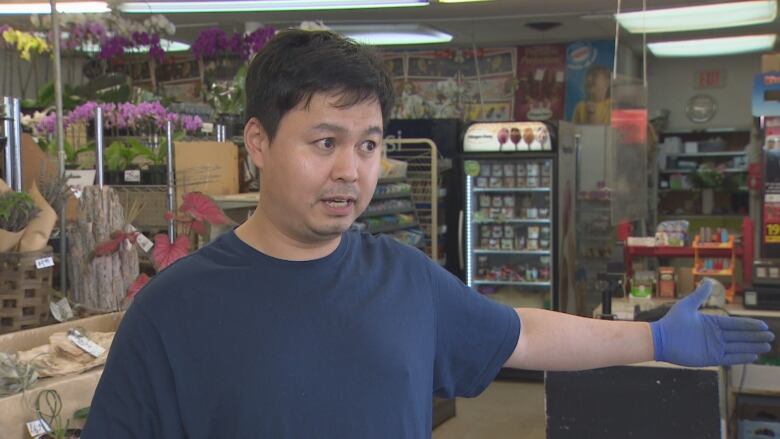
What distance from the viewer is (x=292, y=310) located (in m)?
1.46

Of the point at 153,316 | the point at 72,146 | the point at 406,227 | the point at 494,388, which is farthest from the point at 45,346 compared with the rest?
the point at 494,388

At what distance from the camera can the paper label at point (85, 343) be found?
8.32 feet

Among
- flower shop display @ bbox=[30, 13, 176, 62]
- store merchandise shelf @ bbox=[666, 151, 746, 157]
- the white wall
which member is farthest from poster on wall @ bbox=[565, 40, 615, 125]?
flower shop display @ bbox=[30, 13, 176, 62]

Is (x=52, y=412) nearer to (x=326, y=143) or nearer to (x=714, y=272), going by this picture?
(x=326, y=143)

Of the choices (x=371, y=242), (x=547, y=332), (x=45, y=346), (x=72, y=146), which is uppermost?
(x=72, y=146)

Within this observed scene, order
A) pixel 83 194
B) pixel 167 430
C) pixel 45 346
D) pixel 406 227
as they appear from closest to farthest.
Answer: pixel 167 430 → pixel 45 346 → pixel 83 194 → pixel 406 227

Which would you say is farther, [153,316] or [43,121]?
[43,121]

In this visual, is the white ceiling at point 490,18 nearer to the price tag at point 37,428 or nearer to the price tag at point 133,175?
the price tag at point 133,175

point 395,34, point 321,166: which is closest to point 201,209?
point 321,166

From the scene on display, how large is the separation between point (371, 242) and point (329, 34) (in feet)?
1.31

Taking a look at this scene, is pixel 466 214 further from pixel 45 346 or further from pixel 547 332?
pixel 547 332

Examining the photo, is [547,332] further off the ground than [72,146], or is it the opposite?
[72,146]

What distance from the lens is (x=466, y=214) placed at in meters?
8.02

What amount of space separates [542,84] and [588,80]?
1.97 ft
